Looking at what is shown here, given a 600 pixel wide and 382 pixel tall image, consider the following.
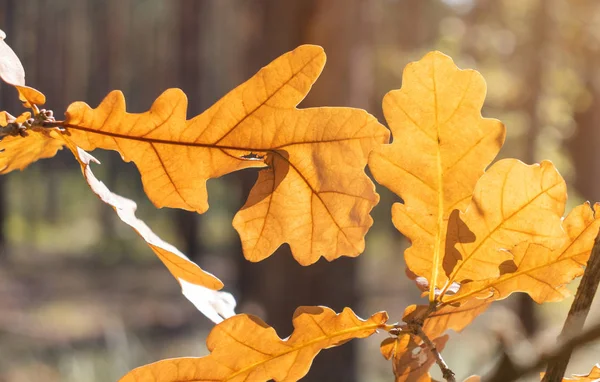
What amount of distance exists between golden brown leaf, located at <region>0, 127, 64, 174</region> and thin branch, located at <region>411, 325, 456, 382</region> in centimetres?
33

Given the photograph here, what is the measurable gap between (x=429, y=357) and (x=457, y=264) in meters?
0.07

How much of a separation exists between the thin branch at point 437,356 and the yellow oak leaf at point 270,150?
2.8 inches

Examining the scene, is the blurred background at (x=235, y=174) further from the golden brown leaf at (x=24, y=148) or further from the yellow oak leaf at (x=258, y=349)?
the golden brown leaf at (x=24, y=148)

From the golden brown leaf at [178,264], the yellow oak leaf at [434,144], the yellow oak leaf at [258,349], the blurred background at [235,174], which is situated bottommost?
the blurred background at [235,174]

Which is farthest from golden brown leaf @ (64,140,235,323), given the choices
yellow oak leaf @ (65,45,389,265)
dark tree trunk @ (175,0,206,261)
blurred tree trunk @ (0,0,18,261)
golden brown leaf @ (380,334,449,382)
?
dark tree trunk @ (175,0,206,261)

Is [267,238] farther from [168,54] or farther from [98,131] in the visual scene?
[168,54]

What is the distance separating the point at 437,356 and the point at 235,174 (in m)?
6.41

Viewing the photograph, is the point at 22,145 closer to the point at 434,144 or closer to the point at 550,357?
the point at 434,144

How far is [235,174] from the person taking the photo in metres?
6.84

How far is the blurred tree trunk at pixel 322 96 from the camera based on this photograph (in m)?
4.12

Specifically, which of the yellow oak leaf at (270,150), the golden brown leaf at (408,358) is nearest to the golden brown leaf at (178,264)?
the yellow oak leaf at (270,150)

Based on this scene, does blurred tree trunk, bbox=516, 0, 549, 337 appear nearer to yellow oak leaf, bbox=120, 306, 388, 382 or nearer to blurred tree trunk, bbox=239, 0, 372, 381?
blurred tree trunk, bbox=239, 0, 372, 381

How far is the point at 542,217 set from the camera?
19.8 inches

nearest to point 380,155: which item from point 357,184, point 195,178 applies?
point 357,184
